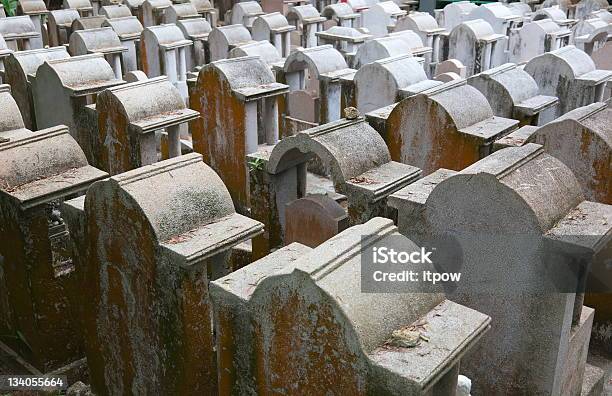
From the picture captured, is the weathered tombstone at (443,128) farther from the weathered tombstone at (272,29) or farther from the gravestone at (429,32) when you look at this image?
the weathered tombstone at (272,29)

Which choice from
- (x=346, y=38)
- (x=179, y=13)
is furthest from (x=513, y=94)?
(x=179, y=13)

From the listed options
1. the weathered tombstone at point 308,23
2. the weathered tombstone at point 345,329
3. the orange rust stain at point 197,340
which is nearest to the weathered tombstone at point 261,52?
the weathered tombstone at point 308,23

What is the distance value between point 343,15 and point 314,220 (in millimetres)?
12873

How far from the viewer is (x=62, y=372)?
6793 millimetres

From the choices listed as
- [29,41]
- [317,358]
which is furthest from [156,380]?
[29,41]

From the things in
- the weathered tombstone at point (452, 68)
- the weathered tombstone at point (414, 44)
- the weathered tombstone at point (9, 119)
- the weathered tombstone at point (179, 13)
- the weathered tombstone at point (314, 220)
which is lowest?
the weathered tombstone at point (314, 220)

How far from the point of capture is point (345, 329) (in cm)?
378

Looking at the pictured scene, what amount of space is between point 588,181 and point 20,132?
6449mm

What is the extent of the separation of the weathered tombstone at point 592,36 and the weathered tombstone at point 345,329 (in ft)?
39.5

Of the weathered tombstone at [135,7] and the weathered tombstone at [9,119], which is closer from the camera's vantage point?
the weathered tombstone at [9,119]

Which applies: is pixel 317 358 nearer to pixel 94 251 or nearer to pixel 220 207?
pixel 220 207

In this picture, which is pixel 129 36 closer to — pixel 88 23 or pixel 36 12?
pixel 88 23

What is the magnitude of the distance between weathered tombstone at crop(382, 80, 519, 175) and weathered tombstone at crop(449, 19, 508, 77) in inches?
256

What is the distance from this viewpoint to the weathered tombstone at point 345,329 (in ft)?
12.3
